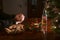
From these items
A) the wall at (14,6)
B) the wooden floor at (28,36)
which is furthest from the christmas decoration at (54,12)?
the wall at (14,6)

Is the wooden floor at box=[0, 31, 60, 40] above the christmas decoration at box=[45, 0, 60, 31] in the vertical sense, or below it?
below

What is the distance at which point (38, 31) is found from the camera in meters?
1.52

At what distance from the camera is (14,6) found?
2.63 metres

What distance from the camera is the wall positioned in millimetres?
2637

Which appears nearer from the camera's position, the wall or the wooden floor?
the wooden floor

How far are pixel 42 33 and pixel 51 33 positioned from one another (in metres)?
0.09

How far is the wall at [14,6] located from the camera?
8.65 feet

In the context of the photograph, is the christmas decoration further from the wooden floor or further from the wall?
the wall

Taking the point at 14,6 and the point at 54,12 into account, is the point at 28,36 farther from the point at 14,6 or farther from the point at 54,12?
the point at 14,6

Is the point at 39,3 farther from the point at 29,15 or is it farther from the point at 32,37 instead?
the point at 32,37

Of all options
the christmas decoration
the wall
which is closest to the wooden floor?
the christmas decoration

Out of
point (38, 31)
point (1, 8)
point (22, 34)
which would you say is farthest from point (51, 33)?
point (1, 8)

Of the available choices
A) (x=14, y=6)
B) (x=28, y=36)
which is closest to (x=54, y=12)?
(x=28, y=36)

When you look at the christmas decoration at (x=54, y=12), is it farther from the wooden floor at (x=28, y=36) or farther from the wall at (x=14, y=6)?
the wall at (x=14, y=6)
